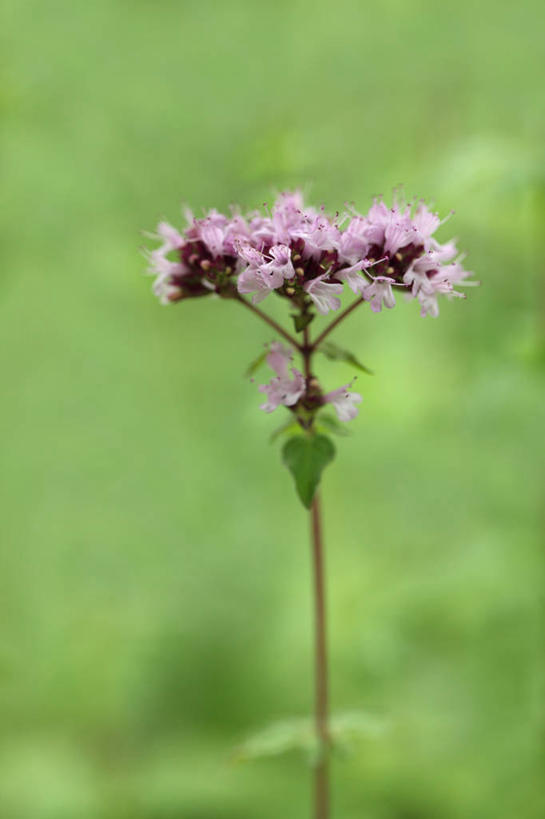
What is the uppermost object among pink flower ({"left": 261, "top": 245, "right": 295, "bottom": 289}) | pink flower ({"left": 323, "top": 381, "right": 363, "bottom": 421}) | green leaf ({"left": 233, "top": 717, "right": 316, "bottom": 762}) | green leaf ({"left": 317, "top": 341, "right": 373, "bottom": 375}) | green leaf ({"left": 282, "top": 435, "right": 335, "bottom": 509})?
pink flower ({"left": 261, "top": 245, "right": 295, "bottom": 289})

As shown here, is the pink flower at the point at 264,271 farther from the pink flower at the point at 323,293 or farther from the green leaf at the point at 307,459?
the green leaf at the point at 307,459

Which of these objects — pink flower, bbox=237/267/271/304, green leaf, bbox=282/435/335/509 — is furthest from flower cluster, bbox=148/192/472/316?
green leaf, bbox=282/435/335/509

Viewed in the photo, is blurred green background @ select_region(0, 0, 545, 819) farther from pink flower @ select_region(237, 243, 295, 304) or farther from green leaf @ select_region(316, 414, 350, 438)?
pink flower @ select_region(237, 243, 295, 304)

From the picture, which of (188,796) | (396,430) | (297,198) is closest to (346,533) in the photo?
(396,430)

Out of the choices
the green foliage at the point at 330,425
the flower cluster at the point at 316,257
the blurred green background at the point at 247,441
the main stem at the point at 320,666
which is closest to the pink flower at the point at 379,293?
the flower cluster at the point at 316,257

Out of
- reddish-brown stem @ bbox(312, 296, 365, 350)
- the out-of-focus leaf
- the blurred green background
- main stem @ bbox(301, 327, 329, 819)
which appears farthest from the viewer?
the blurred green background

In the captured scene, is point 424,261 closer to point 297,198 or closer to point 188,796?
point 297,198
